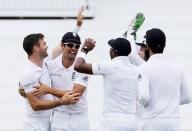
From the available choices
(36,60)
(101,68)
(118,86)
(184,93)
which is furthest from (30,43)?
(184,93)

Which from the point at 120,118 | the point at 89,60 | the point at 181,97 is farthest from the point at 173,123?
the point at 89,60

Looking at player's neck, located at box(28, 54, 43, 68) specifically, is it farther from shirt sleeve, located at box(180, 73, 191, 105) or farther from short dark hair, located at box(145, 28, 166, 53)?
shirt sleeve, located at box(180, 73, 191, 105)

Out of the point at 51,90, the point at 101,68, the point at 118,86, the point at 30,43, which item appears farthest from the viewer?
the point at 30,43

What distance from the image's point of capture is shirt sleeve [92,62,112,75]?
28.0ft

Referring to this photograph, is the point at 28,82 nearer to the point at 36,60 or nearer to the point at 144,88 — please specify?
the point at 36,60

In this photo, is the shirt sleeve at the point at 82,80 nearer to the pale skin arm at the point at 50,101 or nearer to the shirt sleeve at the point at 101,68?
the pale skin arm at the point at 50,101

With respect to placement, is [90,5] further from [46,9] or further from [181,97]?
[181,97]

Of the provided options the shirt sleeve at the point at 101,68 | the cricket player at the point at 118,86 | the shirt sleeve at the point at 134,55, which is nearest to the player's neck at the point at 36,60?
the cricket player at the point at 118,86

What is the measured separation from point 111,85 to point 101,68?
0.21m

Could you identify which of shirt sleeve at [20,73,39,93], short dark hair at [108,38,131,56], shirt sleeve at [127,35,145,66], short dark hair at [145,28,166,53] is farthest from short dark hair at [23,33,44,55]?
short dark hair at [145,28,166,53]

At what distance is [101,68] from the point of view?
8.59 m

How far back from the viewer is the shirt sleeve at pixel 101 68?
8539 mm

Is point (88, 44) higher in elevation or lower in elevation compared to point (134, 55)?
higher

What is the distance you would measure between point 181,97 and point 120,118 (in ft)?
2.67
